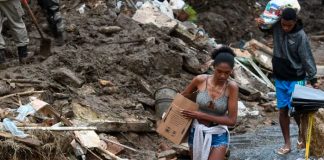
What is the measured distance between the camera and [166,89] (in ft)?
30.0

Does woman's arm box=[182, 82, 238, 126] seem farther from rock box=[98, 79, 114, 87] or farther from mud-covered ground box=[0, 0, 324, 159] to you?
rock box=[98, 79, 114, 87]

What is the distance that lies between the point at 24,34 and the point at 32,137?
3.50m

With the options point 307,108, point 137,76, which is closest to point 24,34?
point 137,76

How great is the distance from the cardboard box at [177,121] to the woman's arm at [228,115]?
2.4 inches

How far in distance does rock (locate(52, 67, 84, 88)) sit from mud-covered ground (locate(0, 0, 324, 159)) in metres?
0.05

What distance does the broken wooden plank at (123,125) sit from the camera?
7405 mm

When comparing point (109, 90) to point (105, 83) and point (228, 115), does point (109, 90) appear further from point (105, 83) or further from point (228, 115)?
point (228, 115)

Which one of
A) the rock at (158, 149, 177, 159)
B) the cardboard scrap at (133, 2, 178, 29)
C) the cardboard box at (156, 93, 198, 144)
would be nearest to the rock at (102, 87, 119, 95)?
the rock at (158, 149, 177, 159)

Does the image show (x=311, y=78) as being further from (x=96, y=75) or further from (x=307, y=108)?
(x=96, y=75)

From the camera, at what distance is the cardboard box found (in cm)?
557

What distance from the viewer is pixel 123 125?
7.72 m

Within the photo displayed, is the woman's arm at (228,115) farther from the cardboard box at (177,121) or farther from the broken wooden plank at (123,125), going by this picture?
the broken wooden plank at (123,125)

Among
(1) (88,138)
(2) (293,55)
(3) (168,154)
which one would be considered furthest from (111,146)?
(2) (293,55)

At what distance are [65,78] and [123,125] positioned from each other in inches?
55.2
